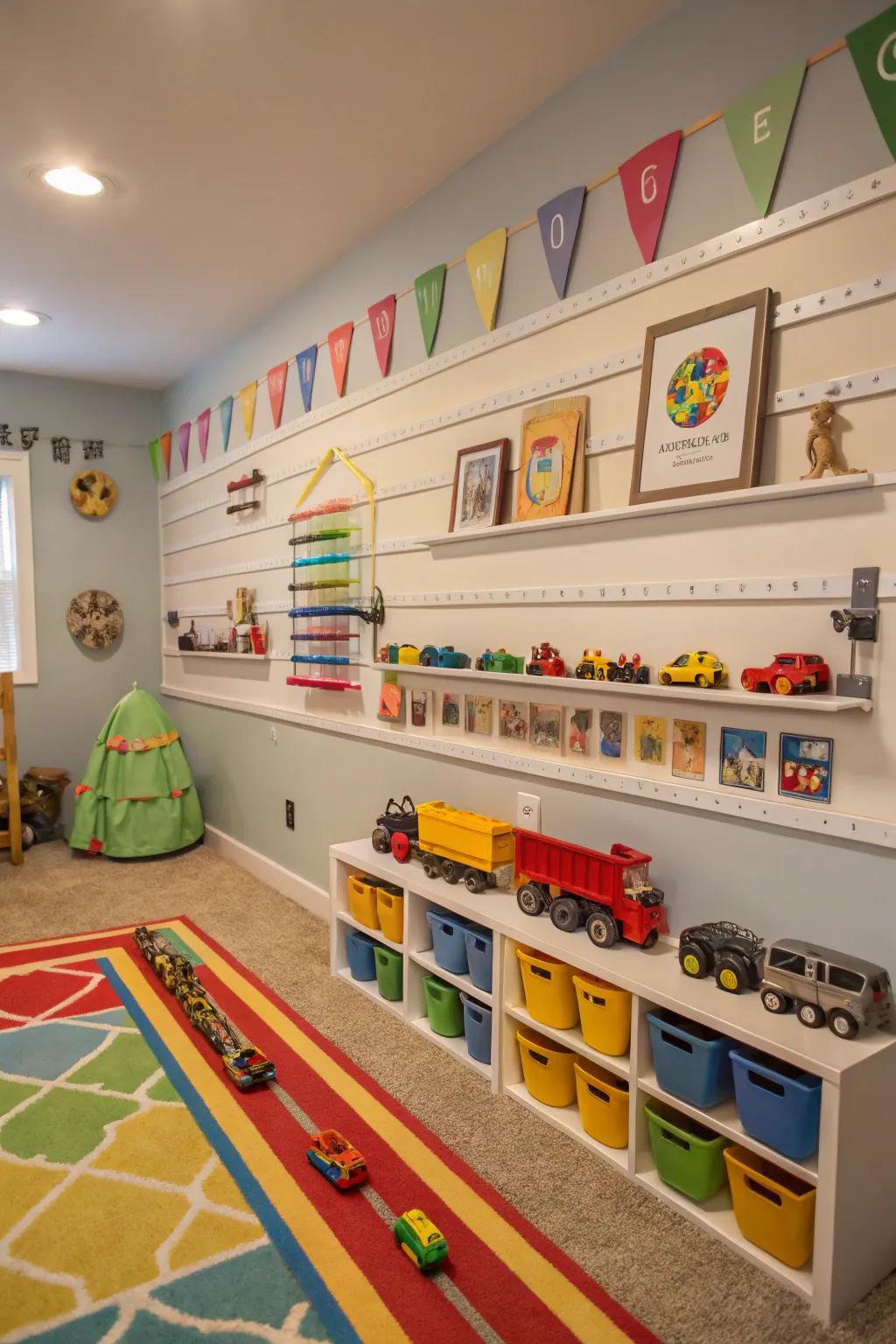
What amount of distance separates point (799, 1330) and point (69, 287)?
4.08 meters

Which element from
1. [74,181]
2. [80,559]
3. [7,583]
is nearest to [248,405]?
[74,181]

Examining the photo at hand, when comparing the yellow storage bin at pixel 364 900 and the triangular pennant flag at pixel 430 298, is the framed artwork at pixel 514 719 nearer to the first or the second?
the yellow storage bin at pixel 364 900

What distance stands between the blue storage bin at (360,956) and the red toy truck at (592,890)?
0.72 metres

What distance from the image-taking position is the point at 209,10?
6.45ft

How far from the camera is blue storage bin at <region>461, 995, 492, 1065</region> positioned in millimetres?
2244

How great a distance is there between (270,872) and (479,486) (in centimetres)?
224

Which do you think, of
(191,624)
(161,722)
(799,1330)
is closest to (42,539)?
(191,624)

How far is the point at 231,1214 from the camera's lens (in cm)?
175

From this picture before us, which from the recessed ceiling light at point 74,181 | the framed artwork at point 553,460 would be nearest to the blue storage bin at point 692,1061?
the framed artwork at point 553,460

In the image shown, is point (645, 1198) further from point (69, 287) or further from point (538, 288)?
point (69, 287)

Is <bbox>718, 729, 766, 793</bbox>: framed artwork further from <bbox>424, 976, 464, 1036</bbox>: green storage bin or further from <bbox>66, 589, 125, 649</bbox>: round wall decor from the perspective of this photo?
<bbox>66, 589, 125, 649</bbox>: round wall decor

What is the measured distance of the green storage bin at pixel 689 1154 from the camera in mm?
1689

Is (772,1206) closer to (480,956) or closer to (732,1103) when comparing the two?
(732,1103)

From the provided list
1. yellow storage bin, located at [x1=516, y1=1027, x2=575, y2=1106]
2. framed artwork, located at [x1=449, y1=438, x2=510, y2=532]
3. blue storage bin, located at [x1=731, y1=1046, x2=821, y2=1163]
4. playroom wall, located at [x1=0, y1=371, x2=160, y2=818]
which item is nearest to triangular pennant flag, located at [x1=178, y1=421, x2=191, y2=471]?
playroom wall, located at [x1=0, y1=371, x2=160, y2=818]
